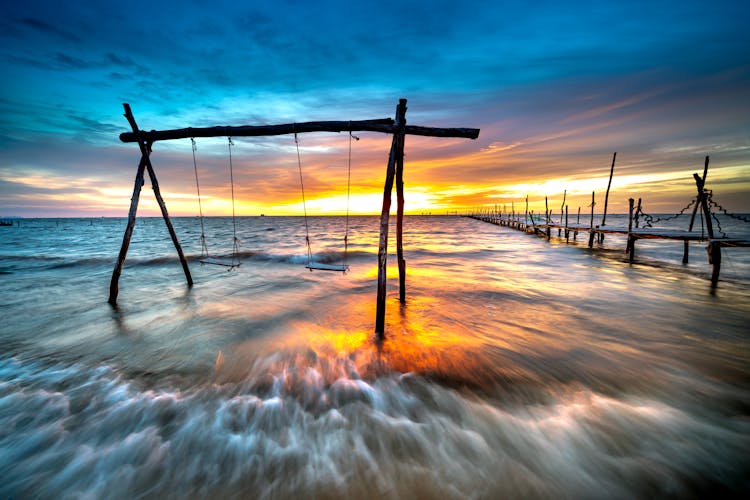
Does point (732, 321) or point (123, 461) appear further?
point (732, 321)

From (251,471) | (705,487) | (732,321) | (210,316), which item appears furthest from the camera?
(210,316)

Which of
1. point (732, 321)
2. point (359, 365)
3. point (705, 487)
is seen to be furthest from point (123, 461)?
point (732, 321)

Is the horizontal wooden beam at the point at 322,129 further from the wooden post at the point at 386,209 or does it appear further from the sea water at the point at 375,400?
the sea water at the point at 375,400

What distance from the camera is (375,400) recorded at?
162 inches

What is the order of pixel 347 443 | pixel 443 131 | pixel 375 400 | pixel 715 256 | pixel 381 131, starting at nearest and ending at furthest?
pixel 347 443 < pixel 375 400 < pixel 381 131 < pixel 443 131 < pixel 715 256

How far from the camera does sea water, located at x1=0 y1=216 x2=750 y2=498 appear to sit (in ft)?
9.71

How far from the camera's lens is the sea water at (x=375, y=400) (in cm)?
296

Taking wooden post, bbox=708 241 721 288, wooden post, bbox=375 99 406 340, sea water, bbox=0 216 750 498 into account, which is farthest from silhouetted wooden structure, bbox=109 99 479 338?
wooden post, bbox=708 241 721 288

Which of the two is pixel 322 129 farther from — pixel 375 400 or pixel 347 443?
pixel 347 443

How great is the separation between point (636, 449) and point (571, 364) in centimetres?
189

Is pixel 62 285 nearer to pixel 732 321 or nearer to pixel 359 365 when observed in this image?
pixel 359 365

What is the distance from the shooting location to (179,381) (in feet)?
15.0

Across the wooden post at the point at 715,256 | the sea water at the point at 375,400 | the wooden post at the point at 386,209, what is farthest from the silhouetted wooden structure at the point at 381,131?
the wooden post at the point at 715,256

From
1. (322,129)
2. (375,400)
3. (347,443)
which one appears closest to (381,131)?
(322,129)
